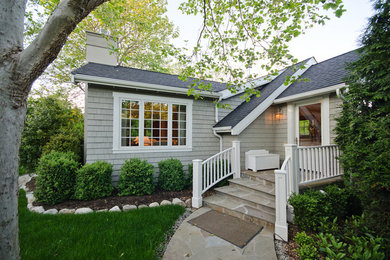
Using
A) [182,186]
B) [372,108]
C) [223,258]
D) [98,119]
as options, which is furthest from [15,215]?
[372,108]

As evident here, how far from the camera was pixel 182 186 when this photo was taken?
209 inches

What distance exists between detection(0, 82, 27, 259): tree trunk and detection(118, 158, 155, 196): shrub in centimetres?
295

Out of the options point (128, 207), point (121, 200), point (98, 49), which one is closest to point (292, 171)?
point (128, 207)

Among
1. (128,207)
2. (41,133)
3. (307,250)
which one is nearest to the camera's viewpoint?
(307,250)

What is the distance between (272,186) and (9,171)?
475 cm

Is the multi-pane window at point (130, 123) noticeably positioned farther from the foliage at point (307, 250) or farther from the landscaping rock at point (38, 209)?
the foliage at point (307, 250)

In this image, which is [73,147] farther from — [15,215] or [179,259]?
[179,259]

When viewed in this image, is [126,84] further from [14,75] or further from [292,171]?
[292,171]

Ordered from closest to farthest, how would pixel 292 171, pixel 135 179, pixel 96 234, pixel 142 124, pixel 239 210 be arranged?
pixel 96 234, pixel 292 171, pixel 239 210, pixel 135 179, pixel 142 124

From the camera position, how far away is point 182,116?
628 centimetres

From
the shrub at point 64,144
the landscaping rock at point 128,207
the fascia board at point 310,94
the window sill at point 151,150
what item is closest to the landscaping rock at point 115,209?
the landscaping rock at point 128,207

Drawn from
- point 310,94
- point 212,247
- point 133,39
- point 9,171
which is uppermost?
point 133,39

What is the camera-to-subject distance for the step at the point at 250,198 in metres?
3.55

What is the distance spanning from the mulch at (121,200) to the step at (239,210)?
600mm
